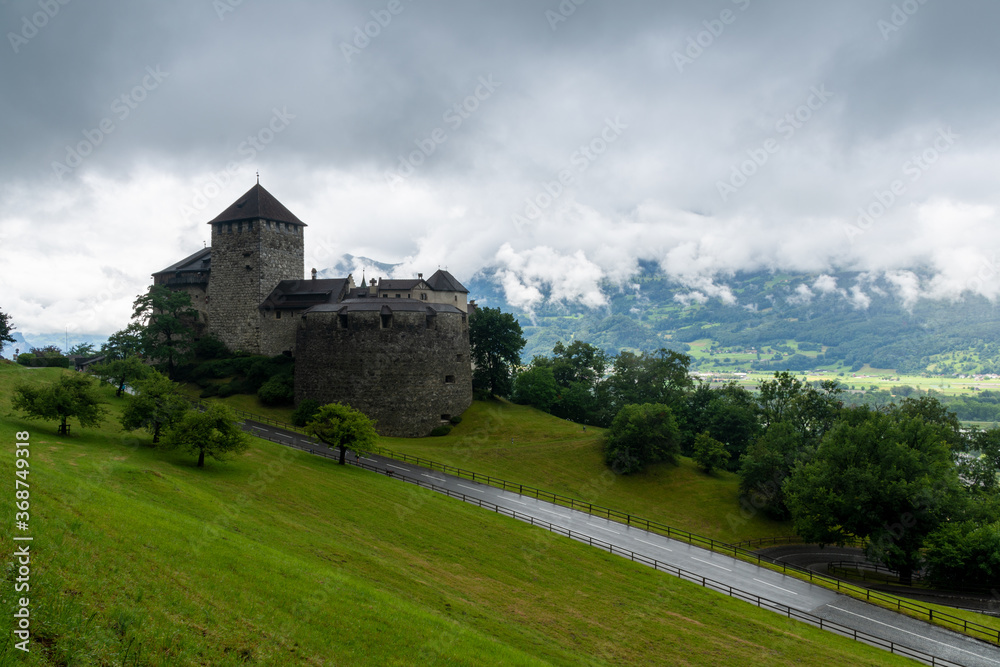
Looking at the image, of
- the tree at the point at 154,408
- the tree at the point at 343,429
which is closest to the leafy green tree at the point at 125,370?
the tree at the point at 154,408

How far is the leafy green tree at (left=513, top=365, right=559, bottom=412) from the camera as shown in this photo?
66.9 metres

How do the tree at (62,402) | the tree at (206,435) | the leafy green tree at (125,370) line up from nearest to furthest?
the tree at (62,402) < the tree at (206,435) < the leafy green tree at (125,370)

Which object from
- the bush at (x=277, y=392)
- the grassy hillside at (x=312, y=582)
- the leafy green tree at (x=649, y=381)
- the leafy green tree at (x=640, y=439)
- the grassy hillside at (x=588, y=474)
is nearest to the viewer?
the grassy hillside at (x=312, y=582)

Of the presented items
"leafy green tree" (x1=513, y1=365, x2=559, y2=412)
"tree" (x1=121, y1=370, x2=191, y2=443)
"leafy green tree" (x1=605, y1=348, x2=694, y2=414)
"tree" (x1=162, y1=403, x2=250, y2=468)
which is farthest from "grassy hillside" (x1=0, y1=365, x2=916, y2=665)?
"leafy green tree" (x1=605, y1=348, x2=694, y2=414)

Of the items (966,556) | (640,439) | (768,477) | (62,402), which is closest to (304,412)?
(62,402)

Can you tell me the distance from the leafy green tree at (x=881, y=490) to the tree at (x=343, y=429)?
30.8 m

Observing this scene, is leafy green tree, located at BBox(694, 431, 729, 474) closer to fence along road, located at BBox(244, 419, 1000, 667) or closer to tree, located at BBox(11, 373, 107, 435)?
fence along road, located at BBox(244, 419, 1000, 667)

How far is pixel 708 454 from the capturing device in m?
54.6

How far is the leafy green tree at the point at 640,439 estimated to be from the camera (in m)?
52.8

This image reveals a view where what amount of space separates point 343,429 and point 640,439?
26.9 metres

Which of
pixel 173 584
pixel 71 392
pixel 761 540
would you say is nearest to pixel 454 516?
pixel 173 584

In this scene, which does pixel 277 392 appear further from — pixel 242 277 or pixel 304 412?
pixel 242 277

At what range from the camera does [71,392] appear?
3203 centimetres

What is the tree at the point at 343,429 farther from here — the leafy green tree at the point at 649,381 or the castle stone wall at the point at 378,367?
the leafy green tree at the point at 649,381
